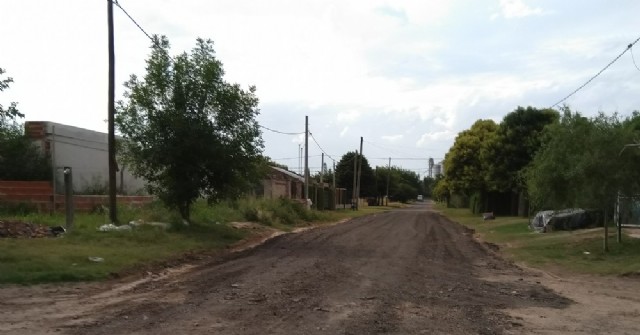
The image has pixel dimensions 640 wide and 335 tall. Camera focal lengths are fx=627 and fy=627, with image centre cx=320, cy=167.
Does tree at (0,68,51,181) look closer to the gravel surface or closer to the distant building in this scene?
the gravel surface

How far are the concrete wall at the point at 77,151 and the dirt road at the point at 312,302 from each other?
71.3 feet

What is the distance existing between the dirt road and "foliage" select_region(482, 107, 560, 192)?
26.9 meters

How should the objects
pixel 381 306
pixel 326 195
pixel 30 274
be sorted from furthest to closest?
pixel 326 195 → pixel 30 274 → pixel 381 306

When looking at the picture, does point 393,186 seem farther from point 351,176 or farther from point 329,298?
point 329,298

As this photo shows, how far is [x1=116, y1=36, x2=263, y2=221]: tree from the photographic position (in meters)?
23.6

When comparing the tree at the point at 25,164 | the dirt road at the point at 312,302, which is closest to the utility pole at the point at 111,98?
the dirt road at the point at 312,302

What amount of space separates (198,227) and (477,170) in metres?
32.1

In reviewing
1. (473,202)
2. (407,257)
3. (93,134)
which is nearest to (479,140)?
(473,202)

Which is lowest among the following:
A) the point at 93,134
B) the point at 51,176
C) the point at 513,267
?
the point at 513,267

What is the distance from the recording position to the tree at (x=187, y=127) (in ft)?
77.3

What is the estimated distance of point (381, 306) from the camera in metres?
10.3

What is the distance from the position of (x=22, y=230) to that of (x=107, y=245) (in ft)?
9.68

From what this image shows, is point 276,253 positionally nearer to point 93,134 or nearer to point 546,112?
point 93,134

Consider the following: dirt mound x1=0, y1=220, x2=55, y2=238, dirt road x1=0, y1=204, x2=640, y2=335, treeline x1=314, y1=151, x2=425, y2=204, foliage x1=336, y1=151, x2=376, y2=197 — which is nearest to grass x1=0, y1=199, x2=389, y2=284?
dirt mound x1=0, y1=220, x2=55, y2=238
